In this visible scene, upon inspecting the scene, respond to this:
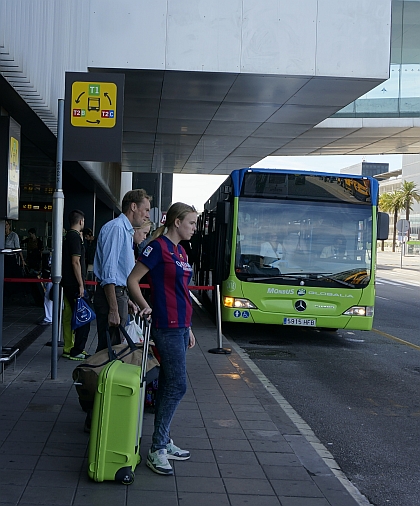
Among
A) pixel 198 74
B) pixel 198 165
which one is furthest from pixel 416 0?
pixel 198 74

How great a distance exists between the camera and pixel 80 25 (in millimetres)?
11789

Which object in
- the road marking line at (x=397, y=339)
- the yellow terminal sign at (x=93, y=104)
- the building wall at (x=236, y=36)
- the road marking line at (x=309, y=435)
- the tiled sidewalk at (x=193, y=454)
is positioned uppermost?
the building wall at (x=236, y=36)

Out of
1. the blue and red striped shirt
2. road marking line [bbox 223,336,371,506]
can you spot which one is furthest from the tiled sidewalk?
the blue and red striped shirt

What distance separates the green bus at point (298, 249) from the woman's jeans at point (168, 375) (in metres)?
7.48

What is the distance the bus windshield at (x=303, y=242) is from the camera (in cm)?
1255

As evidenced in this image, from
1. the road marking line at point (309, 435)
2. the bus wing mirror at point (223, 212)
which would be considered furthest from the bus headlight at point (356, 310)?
the road marking line at point (309, 435)

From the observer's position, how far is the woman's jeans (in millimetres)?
4844

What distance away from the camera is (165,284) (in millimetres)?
4836

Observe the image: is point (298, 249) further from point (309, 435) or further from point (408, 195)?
point (408, 195)

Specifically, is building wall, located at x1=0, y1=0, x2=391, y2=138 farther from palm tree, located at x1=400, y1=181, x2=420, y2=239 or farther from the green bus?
palm tree, located at x1=400, y1=181, x2=420, y2=239

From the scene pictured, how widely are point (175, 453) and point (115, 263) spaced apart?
187 centimetres

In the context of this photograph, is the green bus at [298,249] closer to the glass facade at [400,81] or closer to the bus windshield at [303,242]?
the bus windshield at [303,242]

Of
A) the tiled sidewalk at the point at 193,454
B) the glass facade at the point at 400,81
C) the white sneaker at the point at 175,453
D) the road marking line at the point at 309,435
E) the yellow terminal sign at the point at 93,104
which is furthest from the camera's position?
the glass facade at the point at 400,81

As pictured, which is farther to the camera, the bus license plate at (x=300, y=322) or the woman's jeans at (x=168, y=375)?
the bus license plate at (x=300, y=322)
